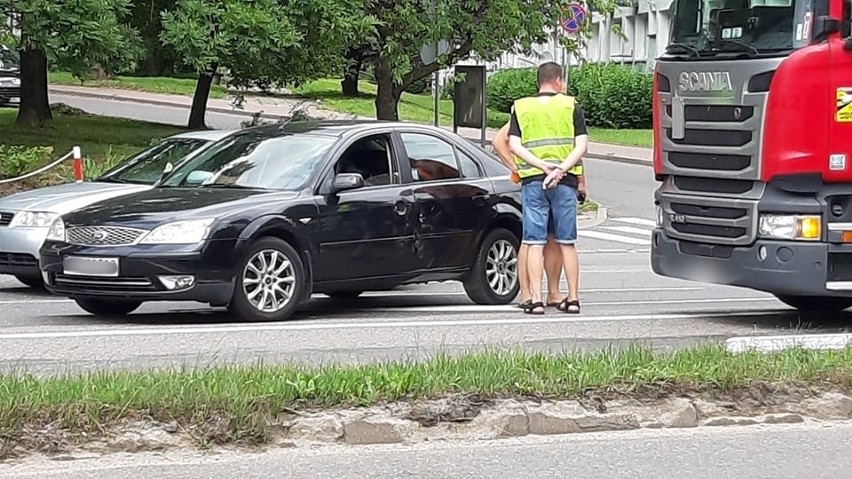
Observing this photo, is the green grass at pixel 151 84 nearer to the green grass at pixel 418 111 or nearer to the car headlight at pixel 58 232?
the green grass at pixel 418 111

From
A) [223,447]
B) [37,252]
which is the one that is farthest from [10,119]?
[223,447]

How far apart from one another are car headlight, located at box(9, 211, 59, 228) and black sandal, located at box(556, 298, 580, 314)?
460cm

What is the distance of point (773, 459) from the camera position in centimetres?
628

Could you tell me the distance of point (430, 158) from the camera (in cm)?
1191

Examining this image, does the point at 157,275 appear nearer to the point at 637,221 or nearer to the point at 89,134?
the point at 637,221

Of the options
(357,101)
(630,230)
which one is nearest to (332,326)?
(630,230)

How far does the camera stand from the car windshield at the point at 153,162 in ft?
44.2

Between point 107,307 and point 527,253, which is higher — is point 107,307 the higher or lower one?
the lower one

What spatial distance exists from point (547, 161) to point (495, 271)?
1.80 meters

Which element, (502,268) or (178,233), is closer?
(178,233)

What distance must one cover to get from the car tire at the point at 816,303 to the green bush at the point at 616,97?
121 ft

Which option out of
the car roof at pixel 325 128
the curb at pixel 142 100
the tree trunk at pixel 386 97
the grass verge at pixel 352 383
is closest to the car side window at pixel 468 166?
the car roof at pixel 325 128

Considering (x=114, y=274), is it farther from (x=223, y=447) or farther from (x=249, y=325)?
(x=223, y=447)

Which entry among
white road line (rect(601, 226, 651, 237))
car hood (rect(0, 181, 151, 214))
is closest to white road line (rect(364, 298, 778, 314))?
car hood (rect(0, 181, 151, 214))
